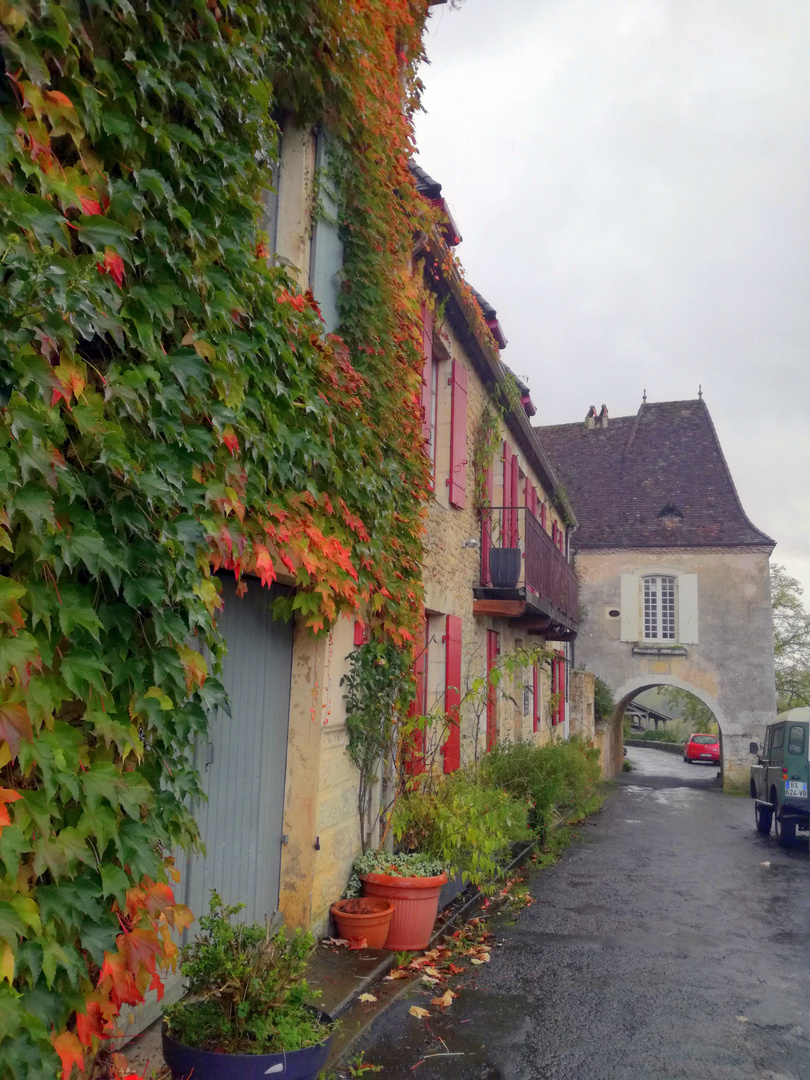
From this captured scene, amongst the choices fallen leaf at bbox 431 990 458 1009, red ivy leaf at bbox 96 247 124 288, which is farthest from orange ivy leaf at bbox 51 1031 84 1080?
fallen leaf at bbox 431 990 458 1009

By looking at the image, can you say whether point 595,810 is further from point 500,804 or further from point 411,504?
point 411,504

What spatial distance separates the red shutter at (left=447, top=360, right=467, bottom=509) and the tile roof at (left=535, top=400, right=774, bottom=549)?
599 inches

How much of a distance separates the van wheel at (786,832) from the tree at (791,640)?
24237mm

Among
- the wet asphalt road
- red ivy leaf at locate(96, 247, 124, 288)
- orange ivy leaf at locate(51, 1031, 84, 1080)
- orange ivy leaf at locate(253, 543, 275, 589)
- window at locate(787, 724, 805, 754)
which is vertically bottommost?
the wet asphalt road

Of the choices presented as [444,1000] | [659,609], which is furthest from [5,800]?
[659,609]

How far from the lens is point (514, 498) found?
1370 centimetres

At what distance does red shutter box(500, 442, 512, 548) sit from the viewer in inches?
468

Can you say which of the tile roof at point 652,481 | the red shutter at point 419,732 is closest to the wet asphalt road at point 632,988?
the red shutter at point 419,732

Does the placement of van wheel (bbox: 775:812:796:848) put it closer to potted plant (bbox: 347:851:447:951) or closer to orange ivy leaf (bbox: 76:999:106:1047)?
potted plant (bbox: 347:851:447:951)

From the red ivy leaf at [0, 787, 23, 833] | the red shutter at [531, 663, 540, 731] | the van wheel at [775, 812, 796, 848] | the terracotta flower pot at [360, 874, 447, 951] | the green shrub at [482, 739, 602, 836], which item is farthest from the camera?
the red shutter at [531, 663, 540, 731]

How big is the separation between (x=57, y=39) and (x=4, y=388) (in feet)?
3.64

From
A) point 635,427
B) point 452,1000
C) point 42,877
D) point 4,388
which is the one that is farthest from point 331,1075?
point 635,427

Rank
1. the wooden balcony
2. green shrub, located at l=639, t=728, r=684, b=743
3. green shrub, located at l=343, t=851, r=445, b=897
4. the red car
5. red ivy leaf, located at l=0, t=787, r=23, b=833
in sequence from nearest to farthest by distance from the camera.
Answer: red ivy leaf, located at l=0, t=787, r=23, b=833 → green shrub, located at l=343, t=851, r=445, b=897 → the wooden balcony → the red car → green shrub, located at l=639, t=728, r=684, b=743

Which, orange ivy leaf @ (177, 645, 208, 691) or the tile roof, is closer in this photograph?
orange ivy leaf @ (177, 645, 208, 691)
